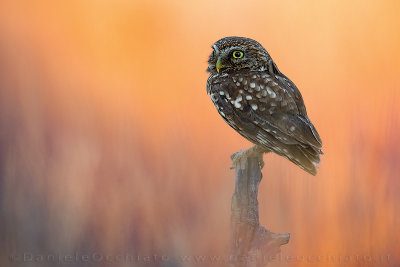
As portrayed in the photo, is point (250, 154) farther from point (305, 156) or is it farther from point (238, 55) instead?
point (238, 55)

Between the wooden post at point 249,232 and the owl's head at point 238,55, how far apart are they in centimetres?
58

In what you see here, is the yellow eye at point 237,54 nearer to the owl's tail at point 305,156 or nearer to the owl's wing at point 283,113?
the owl's wing at point 283,113

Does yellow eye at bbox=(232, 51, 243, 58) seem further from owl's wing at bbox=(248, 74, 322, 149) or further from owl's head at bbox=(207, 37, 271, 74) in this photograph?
owl's wing at bbox=(248, 74, 322, 149)

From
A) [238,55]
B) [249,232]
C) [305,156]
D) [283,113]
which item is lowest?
[249,232]

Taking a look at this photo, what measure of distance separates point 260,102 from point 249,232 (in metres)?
0.63

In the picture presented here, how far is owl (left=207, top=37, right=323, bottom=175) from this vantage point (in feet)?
6.84

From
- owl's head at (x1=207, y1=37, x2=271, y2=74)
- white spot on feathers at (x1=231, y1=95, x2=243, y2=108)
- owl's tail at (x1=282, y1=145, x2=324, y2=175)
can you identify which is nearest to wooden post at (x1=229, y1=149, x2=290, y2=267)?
owl's tail at (x1=282, y1=145, x2=324, y2=175)

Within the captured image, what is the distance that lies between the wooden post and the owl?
0.22 m

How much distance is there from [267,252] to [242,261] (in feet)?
0.40

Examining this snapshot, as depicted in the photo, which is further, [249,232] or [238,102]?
[238,102]

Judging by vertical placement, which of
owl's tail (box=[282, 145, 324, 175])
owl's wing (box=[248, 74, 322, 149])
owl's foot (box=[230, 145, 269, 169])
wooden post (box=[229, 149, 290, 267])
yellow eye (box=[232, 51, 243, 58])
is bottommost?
wooden post (box=[229, 149, 290, 267])

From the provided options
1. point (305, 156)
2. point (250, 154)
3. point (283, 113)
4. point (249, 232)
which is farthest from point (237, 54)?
point (249, 232)

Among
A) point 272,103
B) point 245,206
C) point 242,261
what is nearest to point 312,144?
point 272,103

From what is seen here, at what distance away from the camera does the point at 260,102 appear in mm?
2182
